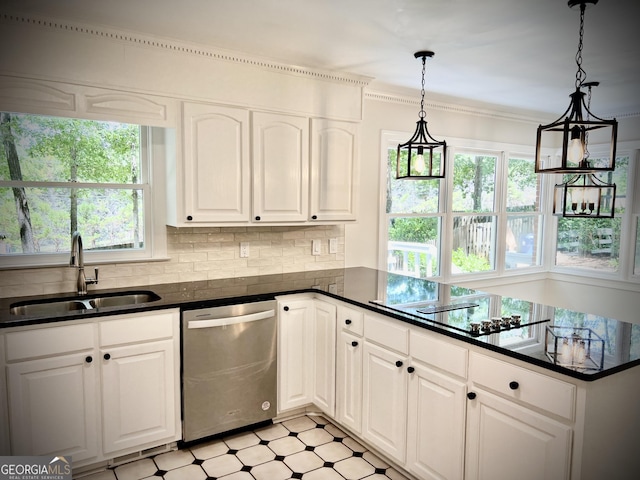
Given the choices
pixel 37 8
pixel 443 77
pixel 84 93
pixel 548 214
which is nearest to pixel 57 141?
pixel 84 93

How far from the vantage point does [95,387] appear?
8.04ft

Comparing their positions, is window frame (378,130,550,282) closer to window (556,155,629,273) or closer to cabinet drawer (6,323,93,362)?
window (556,155,629,273)

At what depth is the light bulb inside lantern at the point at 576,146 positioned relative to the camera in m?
1.87

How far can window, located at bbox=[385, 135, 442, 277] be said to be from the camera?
4.24m

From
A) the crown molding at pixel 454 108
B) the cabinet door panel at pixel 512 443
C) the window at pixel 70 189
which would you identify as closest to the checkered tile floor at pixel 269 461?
the cabinet door panel at pixel 512 443

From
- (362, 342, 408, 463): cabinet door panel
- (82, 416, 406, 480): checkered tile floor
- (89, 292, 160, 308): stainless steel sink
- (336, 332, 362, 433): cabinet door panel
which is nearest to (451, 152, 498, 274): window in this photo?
(336, 332, 362, 433): cabinet door panel

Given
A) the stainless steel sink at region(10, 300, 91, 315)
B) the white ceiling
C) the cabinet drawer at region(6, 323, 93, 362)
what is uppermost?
the white ceiling

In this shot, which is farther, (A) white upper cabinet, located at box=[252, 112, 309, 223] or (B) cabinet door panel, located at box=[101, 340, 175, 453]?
(A) white upper cabinet, located at box=[252, 112, 309, 223]

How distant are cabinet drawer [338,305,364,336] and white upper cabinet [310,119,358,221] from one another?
846 mm

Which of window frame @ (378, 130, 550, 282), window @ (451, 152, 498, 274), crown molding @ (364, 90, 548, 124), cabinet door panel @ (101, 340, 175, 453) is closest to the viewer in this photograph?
cabinet door panel @ (101, 340, 175, 453)

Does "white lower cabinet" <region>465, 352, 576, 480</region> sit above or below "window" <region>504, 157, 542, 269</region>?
below

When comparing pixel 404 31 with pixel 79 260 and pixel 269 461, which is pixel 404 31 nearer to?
pixel 79 260

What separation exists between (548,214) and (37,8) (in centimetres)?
517

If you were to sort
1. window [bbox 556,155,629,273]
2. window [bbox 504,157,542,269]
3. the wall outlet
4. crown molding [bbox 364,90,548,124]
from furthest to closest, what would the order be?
1. window [bbox 504,157,542,269]
2. window [bbox 556,155,629,273]
3. crown molding [bbox 364,90,548,124]
4. the wall outlet
